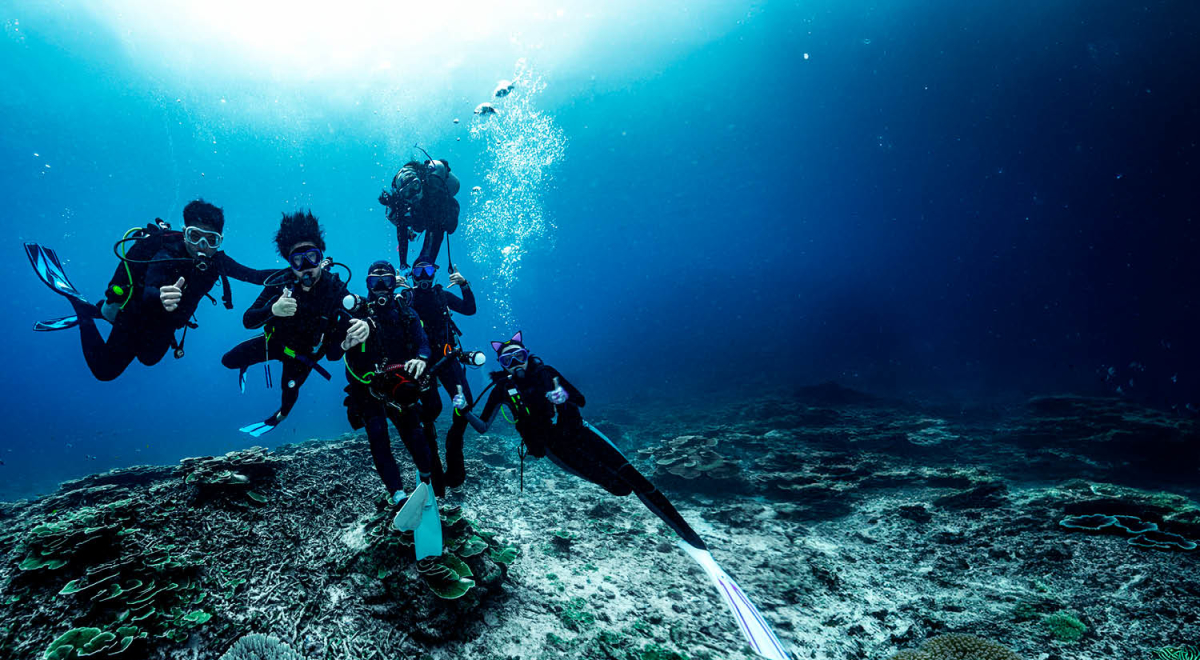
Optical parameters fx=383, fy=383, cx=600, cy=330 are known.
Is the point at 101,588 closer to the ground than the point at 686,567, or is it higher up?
higher up

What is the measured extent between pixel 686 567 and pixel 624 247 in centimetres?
12333

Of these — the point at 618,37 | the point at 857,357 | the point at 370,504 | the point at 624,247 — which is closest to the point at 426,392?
the point at 370,504

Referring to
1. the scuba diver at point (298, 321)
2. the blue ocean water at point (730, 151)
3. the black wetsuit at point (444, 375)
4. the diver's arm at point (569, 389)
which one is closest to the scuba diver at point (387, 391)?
the black wetsuit at point (444, 375)

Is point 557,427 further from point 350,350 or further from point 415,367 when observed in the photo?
point 350,350

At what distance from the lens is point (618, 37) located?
134ft

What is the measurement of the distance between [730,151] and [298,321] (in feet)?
269

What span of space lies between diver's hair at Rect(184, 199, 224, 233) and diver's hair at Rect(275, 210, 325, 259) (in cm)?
92

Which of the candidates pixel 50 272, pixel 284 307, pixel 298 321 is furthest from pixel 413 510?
pixel 50 272

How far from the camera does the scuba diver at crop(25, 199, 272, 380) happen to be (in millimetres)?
4887

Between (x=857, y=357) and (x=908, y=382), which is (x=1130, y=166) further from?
(x=908, y=382)

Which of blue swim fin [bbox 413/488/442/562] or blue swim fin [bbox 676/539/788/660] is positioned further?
blue swim fin [bbox 413/488/442/562]

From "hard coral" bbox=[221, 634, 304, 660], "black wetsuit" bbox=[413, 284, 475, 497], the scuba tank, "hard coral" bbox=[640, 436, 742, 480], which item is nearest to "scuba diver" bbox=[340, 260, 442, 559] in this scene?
"black wetsuit" bbox=[413, 284, 475, 497]

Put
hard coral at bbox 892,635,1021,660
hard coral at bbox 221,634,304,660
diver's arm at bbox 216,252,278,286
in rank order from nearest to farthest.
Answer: hard coral at bbox 221,634,304,660 → hard coral at bbox 892,635,1021,660 → diver's arm at bbox 216,252,278,286

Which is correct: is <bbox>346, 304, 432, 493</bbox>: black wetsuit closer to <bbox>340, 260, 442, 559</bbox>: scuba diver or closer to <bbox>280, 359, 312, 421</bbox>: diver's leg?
<bbox>340, 260, 442, 559</bbox>: scuba diver
